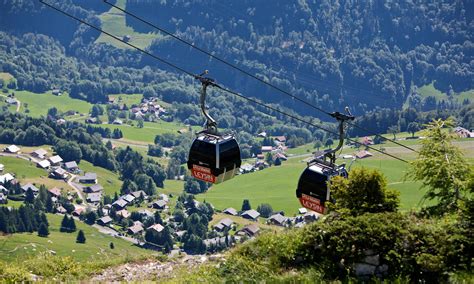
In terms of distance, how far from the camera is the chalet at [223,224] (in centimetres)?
13050

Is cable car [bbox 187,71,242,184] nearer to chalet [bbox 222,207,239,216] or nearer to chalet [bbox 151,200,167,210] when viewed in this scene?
chalet [bbox 222,207,239,216]

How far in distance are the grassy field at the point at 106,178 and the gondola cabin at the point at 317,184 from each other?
138 metres

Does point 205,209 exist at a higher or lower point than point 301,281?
lower

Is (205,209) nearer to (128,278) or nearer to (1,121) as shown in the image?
(1,121)

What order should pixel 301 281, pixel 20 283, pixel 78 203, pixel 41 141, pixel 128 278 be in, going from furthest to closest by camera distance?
pixel 41 141
pixel 78 203
pixel 128 278
pixel 20 283
pixel 301 281

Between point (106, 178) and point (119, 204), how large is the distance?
22235 millimetres

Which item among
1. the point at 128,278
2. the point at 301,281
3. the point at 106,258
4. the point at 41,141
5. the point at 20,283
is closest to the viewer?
the point at 301,281

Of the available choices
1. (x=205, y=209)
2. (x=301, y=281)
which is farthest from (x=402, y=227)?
(x=205, y=209)

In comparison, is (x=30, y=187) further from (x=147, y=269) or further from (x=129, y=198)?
(x=147, y=269)

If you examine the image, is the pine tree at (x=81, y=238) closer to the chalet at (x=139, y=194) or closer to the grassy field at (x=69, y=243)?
the grassy field at (x=69, y=243)

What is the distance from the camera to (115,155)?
17862cm

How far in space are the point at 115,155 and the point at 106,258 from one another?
161418mm

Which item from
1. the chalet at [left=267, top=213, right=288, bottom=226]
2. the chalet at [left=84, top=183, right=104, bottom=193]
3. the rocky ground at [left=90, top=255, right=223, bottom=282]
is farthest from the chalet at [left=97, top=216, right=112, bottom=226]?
the rocky ground at [left=90, top=255, right=223, bottom=282]

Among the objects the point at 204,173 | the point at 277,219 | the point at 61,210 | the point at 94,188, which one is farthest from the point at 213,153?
the point at 94,188
